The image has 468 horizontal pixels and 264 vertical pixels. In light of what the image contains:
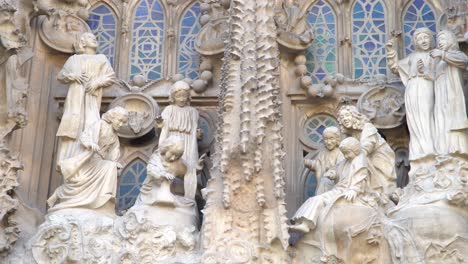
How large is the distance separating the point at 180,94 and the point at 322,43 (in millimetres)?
1836

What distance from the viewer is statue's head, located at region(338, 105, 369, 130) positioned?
12.2 m

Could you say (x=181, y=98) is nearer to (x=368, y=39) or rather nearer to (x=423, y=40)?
(x=368, y=39)

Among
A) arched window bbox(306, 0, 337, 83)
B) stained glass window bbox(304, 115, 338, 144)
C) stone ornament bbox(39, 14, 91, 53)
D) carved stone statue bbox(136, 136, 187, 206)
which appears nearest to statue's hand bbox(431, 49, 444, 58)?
stained glass window bbox(304, 115, 338, 144)

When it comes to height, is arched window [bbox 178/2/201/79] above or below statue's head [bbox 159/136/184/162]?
above

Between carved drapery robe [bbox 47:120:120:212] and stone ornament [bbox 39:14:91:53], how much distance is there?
58.9 inches

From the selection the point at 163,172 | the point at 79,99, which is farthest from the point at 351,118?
the point at 79,99

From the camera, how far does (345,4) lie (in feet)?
45.1

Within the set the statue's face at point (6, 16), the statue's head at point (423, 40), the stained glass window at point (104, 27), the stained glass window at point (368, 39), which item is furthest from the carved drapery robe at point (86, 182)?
the statue's head at point (423, 40)

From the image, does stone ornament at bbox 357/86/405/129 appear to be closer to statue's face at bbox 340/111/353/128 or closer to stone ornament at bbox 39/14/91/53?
statue's face at bbox 340/111/353/128

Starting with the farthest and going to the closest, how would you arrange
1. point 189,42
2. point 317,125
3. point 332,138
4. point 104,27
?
point 104,27 < point 189,42 < point 317,125 < point 332,138

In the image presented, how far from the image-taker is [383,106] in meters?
12.8

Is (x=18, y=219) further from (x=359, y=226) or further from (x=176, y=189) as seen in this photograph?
(x=359, y=226)

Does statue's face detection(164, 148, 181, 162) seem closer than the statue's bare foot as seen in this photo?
No

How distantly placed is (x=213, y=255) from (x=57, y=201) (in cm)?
169
